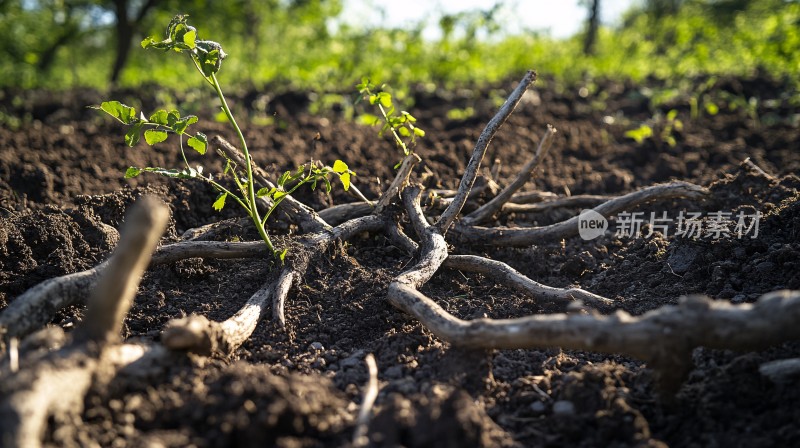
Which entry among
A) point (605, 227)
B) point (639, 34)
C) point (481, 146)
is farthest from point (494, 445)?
point (639, 34)

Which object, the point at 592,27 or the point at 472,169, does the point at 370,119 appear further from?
the point at 592,27

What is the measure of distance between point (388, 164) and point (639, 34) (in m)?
8.07

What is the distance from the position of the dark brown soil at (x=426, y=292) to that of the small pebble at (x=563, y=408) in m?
0.01

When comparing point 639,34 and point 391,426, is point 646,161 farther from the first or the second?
point 639,34

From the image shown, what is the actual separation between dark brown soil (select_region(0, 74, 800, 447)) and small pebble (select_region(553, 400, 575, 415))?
0.01m

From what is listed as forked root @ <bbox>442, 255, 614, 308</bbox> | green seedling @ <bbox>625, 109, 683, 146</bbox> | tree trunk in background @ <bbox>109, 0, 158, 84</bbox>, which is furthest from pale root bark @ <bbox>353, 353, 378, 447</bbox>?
tree trunk in background @ <bbox>109, 0, 158, 84</bbox>

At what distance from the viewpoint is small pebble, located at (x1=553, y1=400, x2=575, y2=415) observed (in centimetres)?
204

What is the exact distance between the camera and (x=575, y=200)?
3764mm

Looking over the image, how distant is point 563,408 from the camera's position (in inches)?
80.9

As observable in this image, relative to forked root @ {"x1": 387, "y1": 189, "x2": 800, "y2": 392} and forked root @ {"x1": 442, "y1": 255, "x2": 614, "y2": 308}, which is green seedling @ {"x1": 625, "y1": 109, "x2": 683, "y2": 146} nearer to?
forked root @ {"x1": 442, "y1": 255, "x2": 614, "y2": 308}

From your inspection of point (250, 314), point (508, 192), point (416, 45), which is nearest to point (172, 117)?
point (250, 314)

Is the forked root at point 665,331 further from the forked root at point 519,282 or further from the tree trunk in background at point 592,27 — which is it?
the tree trunk in background at point 592,27

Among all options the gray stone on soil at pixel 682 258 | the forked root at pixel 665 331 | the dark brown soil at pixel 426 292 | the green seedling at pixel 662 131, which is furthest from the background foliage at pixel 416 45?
the forked root at pixel 665 331

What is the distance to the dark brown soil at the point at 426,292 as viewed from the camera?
5.98 ft
